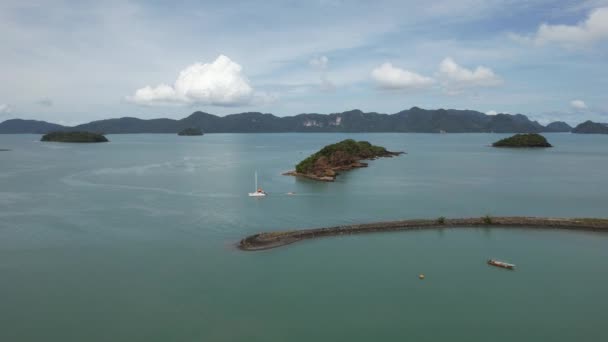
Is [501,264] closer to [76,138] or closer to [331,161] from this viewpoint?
[331,161]

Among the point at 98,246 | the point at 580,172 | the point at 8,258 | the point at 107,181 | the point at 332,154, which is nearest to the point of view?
the point at 8,258

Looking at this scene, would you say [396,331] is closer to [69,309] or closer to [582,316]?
[582,316]

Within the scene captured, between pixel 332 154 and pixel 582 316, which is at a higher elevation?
pixel 332 154

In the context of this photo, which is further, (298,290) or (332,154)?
(332,154)

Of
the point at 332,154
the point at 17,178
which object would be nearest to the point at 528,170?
the point at 332,154

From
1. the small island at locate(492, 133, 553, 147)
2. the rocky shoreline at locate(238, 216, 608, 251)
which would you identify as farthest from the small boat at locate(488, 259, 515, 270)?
the small island at locate(492, 133, 553, 147)

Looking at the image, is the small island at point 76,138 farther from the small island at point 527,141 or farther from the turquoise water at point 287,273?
the small island at point 527,141

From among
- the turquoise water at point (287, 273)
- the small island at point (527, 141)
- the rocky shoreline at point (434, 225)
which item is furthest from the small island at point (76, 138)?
the rocky shoreline at point (434, 225)
